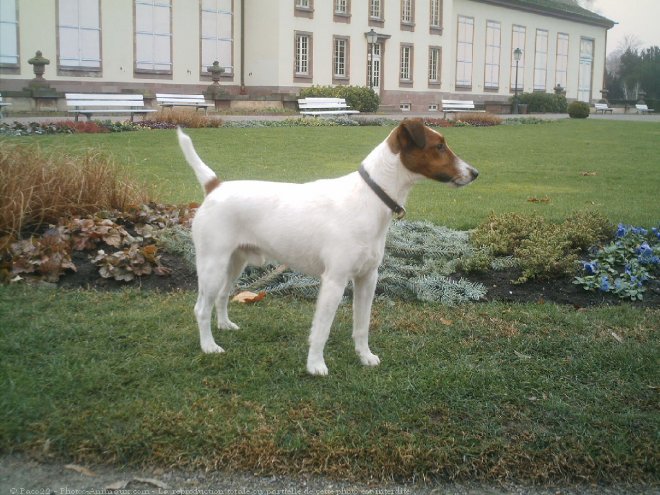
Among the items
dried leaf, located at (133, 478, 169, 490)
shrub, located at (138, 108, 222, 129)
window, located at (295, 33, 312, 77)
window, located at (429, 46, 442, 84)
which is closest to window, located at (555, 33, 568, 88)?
window, located at (429, 46, 442, 84)

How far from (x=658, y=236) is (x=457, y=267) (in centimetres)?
231

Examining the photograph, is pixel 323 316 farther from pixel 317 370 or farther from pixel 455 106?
pixel 455 106

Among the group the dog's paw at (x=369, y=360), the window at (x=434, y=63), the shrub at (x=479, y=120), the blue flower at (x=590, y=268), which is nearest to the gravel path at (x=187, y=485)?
the dog's paw at (x=369, y=360)

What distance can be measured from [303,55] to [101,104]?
59.3 feet

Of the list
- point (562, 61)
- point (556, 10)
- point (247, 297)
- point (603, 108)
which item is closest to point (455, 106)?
point (603, 108)

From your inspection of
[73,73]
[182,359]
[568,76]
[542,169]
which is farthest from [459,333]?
[568,76]

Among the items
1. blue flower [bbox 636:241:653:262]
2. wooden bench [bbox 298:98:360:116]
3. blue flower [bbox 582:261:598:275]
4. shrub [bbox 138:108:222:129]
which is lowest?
blue flower [bbox 582:261:598:275]

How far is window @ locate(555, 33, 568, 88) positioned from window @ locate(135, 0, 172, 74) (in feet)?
116

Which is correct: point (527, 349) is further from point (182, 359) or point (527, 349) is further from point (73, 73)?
point (73, 73)

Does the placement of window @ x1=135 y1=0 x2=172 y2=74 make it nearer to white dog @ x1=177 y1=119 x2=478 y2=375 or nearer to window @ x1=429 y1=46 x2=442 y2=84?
window @ x1=429 y1=46 x2=442 y2=84

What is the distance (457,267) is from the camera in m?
6.68

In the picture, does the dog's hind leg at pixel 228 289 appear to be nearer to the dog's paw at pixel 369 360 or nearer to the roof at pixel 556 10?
the dog's paw at pixel 369 360

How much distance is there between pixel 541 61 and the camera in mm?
57312

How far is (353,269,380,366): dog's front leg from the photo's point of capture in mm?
4492
